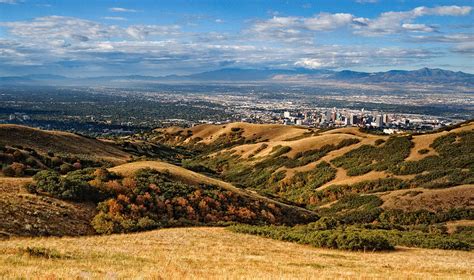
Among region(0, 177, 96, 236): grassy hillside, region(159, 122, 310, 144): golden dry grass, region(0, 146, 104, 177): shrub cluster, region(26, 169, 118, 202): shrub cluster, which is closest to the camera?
region(0, 177, 96, 236): grassy hillside

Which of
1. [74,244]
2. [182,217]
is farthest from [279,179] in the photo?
[74,244]

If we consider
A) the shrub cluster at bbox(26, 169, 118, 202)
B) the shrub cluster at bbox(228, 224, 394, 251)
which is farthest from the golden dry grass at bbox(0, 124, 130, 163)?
the shrub cluster at bbox(228, 224, 394, 251)

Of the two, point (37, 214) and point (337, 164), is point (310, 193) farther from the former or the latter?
point (37, 214)

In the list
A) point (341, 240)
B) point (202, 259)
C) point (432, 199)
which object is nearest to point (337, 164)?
point (432, 199)

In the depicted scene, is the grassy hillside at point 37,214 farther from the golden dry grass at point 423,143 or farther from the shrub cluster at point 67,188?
the golden dry grass at point 423,143

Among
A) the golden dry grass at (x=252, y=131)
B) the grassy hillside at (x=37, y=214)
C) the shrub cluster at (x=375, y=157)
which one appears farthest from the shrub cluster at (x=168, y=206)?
the golden dry grass at (x=252, y=131)

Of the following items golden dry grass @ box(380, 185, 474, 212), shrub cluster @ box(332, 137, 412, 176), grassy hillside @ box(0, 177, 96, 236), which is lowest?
golden dry grass @ box(380, 185, 474, 212)

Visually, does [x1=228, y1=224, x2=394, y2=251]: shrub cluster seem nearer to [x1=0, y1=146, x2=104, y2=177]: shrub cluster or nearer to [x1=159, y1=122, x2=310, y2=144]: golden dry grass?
[x1=0, y1=146, x2=104, y2=177]: shrub cluster
